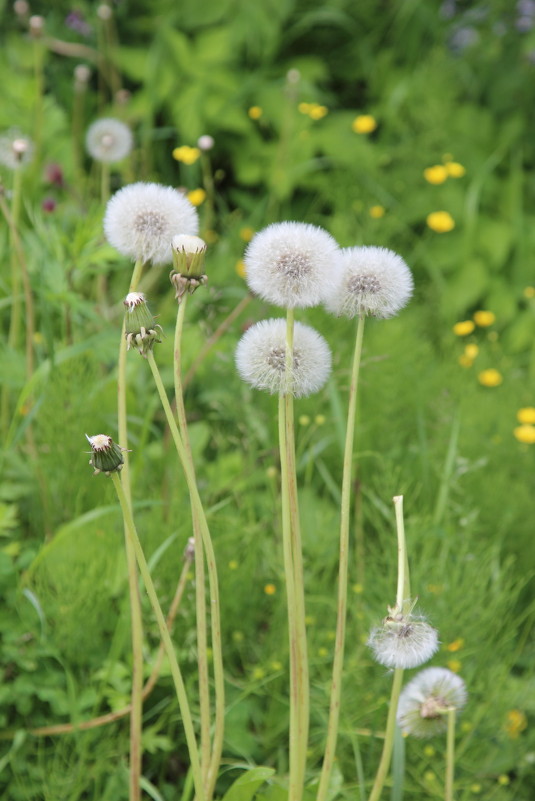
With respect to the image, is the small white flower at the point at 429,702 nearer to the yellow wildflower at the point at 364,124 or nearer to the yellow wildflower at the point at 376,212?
the yellow wildflower at the point at 376,212

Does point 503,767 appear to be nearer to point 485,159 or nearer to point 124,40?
point 485,159

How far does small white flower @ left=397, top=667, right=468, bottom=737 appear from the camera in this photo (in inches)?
49.8

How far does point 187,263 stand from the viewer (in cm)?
101

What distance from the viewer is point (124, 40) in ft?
11.4

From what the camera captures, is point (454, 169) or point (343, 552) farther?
point (454, 169)

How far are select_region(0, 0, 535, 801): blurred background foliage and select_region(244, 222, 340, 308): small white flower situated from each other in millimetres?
584

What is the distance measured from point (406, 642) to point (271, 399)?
3.63ft

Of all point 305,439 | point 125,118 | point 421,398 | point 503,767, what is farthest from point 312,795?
point 125,118

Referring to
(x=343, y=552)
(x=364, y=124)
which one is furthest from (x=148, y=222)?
(x=364, y=124)

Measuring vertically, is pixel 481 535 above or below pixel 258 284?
below

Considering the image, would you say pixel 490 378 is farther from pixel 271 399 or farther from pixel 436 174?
pixel 436 174

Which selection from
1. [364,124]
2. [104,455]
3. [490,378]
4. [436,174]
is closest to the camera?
[104,455]

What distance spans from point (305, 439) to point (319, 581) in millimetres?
310

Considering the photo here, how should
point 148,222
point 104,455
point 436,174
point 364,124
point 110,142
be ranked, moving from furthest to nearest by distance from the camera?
point 364,124
point 436,174
point 110,142
point 148,222
point 104,455
